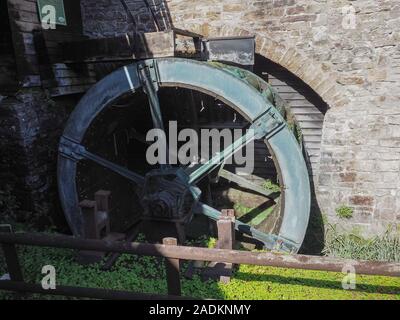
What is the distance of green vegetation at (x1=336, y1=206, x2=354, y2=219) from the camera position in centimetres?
426

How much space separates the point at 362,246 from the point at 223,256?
2.64 metres

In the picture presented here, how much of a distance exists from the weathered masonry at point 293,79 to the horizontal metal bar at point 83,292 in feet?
4.32

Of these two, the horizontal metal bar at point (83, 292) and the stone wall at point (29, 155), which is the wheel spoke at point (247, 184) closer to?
the stone wall at point (29, 155)

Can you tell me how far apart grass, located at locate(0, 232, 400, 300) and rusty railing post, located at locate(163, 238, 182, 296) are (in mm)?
A: 621

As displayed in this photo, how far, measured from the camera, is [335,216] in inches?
171

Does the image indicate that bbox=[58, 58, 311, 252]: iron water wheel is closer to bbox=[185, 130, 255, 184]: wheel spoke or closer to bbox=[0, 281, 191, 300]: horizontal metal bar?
bbox=[185, 130, 255, 184]: wheel spoke

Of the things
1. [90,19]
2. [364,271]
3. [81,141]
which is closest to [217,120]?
[81,141]

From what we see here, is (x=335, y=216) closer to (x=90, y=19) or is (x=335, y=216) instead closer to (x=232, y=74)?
(x=232, y=74)

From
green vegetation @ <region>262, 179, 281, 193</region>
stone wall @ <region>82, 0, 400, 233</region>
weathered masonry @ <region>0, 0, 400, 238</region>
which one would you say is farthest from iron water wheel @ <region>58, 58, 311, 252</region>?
green vegetation @ <region>262, 179, 281, 193</region>

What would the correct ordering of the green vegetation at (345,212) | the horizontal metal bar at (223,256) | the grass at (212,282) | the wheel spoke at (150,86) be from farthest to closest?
the green vegetation at (345,212), the wheel spoke at (150,86), the grass at (212,282), the horizontal metal bar at (223,256)

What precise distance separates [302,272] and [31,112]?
3.27 m

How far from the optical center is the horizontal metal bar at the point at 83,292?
237 centimetres
